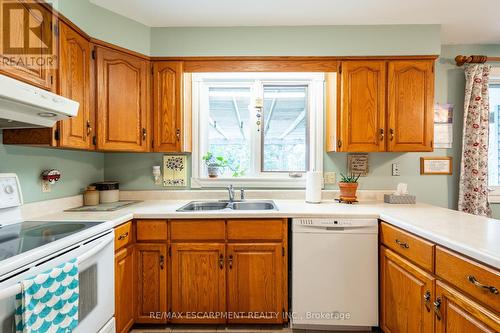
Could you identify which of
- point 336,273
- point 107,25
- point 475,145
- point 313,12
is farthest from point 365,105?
point 107,25

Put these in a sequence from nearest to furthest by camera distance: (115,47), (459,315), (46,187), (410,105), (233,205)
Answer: (459,315) → (46,187) → (115,47) → (410,105) → (233,205)

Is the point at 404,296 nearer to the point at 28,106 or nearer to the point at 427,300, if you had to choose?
the point at 427,300

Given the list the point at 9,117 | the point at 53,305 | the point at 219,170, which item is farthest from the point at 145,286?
the point at 9,117

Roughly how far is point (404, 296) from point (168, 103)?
2.21 m

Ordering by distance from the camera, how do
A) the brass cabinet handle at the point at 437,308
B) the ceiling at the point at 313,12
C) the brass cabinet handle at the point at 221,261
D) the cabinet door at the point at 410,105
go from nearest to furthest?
the brass cabinet handle at the point at 437,308 → the brass cabinet handle at the point at 221,261 → the ceiling at the point at 313,12 → the cabinet door at the point at 410,105

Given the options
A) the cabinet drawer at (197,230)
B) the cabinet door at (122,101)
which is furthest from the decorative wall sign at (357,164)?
the cabinet door at (122,101)

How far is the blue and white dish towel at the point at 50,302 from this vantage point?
0.92 meters

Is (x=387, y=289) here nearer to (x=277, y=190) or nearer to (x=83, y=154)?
(x=277, y=190)

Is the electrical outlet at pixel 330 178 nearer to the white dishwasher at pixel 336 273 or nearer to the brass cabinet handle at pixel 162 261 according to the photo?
the white dishwasher at pixel 336 273

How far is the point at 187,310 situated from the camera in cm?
181

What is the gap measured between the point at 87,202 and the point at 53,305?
1.24 metres

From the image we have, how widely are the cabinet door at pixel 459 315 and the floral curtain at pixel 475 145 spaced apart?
1576mm

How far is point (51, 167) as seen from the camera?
1.78 metres

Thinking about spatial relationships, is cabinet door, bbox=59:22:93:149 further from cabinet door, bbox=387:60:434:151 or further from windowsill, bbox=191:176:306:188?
cabinet door, bbox=387:60:434:151
